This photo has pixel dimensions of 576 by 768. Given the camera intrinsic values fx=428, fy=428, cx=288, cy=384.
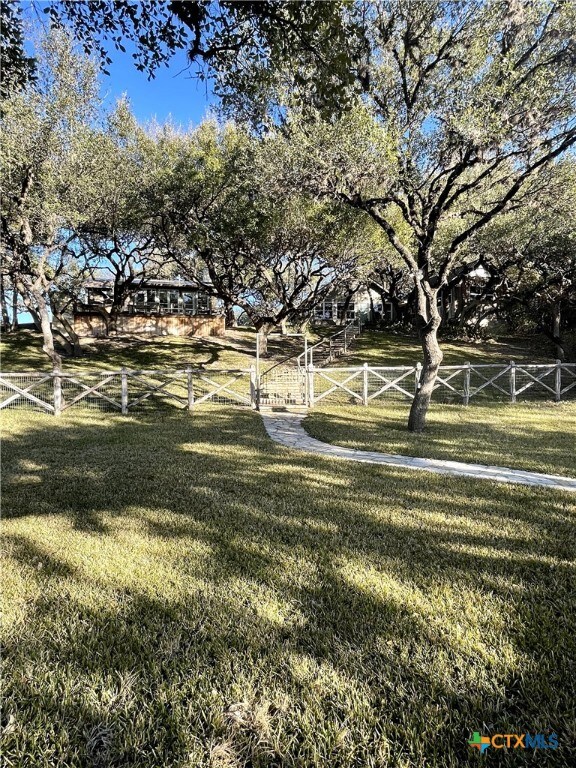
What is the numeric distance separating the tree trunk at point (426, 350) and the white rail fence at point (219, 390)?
4.02 feet

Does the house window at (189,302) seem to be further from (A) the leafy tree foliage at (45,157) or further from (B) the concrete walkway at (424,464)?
(B) the concrete walkway at (424,464)

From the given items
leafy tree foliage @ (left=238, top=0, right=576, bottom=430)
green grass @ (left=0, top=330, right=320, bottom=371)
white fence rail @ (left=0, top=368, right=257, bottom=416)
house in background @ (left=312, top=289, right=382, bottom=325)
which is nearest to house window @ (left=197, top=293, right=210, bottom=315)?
green grass @ (left=0, top=330, right=320, bottom=371)

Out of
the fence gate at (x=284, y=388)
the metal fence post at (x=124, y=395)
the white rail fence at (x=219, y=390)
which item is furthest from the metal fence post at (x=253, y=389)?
the metal fence post at (x=124, y=395)

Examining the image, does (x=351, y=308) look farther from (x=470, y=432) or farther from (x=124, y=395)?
(x=470, y=432)

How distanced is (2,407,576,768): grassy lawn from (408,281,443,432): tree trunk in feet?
13.5

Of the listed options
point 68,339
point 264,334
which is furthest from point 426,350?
point 68,339

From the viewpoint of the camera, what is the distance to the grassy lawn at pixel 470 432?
7025 mm

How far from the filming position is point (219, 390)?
42.7 feet

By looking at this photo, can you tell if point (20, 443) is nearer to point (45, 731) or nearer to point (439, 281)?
point (45, 731)

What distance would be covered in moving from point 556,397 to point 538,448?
23.2 ft

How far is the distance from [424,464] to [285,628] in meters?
4.64

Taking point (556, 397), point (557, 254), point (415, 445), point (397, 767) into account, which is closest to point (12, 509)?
point (397, 767)

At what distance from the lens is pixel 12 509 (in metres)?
4.59

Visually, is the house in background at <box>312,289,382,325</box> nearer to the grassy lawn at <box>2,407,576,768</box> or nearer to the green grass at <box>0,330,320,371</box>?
the green grass at <box>0,330,320,371</box>
